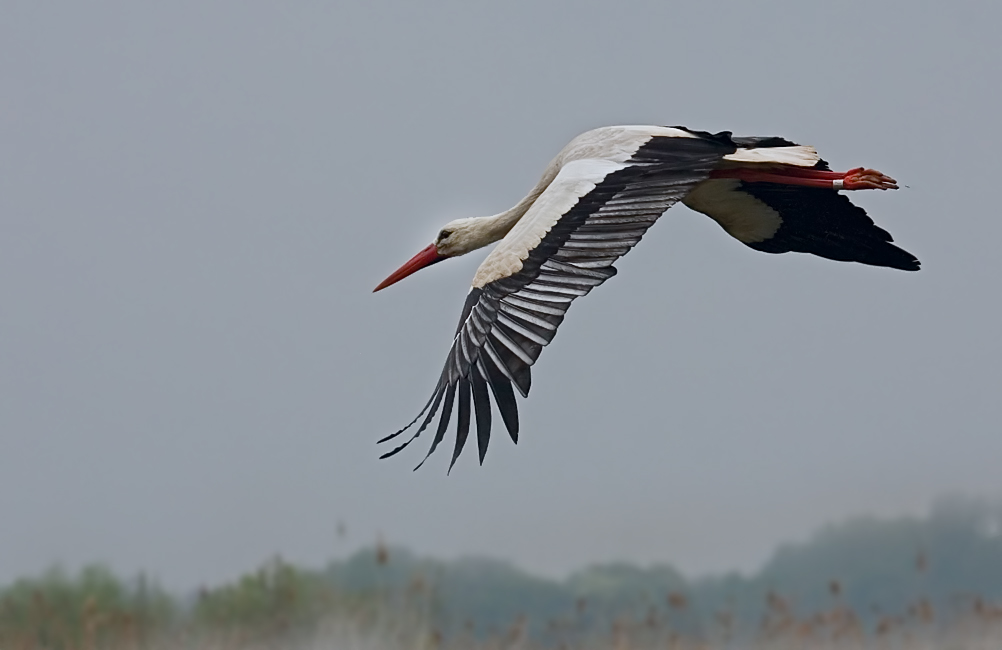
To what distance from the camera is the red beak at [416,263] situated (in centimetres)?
812

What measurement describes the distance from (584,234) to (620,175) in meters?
0.47

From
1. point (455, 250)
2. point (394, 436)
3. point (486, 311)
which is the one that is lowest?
point (394, 436)

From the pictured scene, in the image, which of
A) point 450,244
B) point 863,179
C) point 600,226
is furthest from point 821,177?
point 450,244

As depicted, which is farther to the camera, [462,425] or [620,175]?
[620,175]

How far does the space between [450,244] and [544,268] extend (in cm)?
221

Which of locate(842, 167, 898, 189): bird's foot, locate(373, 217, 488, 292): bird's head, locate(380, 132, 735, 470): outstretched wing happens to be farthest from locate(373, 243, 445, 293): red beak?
locate(842, 167, 898, 189): bird's foot

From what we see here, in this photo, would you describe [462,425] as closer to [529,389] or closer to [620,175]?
[529,389]

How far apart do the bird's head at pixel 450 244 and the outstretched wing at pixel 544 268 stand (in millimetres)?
1374

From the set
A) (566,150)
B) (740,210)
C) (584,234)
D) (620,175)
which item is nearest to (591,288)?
(584,234)

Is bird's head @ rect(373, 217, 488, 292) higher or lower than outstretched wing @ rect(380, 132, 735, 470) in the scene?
higher

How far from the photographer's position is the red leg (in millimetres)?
6934

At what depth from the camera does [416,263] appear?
26.9ft

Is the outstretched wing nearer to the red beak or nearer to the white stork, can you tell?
the white stork

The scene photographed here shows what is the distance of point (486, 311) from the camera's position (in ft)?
18.9
